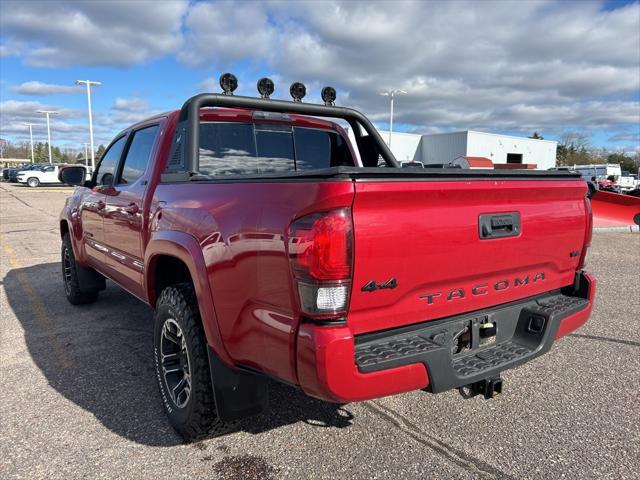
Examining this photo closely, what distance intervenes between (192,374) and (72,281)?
3658 millimetres

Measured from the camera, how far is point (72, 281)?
5652 mm

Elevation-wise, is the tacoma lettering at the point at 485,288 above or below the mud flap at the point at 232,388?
above

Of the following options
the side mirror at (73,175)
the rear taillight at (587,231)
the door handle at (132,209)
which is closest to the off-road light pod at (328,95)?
the door handle at (132,209)

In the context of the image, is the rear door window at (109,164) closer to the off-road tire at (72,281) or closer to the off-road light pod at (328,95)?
the off-road tire at (72,281)

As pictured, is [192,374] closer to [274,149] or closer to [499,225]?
[499,225]

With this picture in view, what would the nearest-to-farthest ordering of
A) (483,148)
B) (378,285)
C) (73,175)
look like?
(378,285), (73,175), (483,148)

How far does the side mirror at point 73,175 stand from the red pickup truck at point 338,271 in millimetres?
1769

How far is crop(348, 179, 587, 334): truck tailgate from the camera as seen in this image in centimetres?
205

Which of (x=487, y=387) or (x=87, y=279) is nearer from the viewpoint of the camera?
(x=487, y=387)

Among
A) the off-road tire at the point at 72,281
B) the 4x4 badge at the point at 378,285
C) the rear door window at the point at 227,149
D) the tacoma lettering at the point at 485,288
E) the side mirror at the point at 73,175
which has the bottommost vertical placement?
the off-road tire at the point at 72,281

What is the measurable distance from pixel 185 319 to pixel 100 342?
7.21ft

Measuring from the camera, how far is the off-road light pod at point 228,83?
3359mm

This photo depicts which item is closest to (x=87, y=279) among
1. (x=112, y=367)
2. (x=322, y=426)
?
(x=112, y=367)

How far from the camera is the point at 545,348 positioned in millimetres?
2678
